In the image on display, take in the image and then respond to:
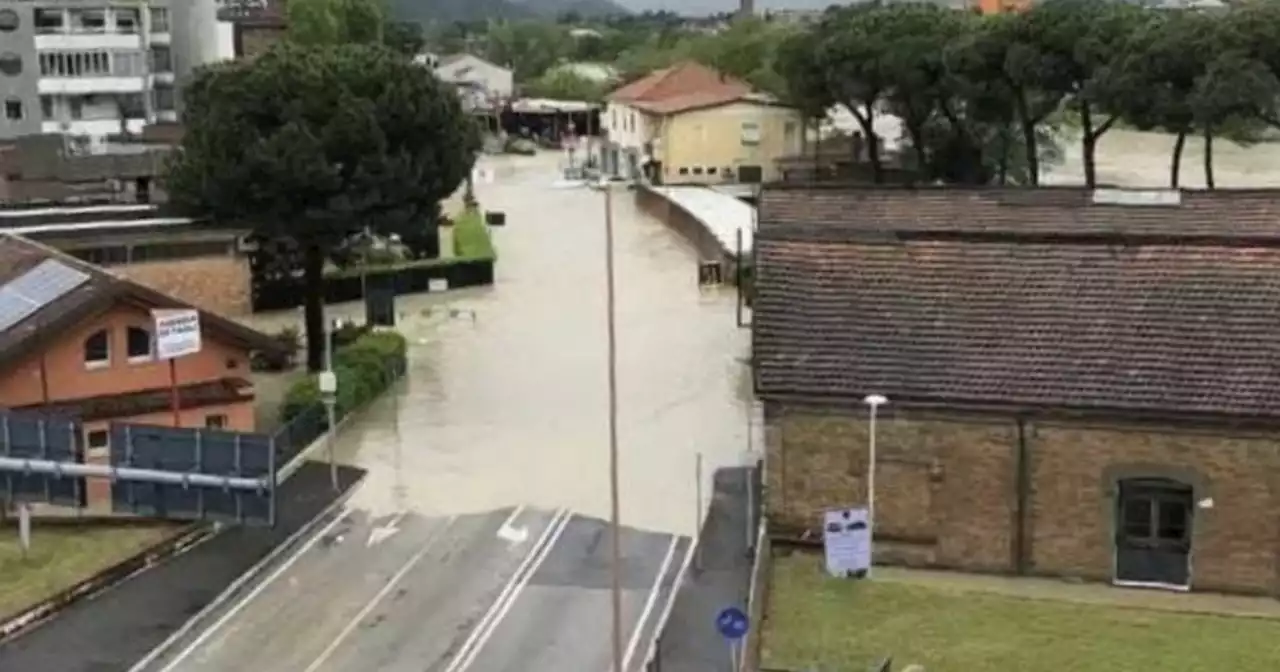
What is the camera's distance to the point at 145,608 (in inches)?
1107

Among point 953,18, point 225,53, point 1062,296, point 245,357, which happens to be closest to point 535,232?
point 953,18

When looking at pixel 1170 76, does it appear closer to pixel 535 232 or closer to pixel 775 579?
pixel 535 232

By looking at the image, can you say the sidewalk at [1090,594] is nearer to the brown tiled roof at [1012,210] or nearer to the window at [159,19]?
the brown tiled roof at [1012,210]

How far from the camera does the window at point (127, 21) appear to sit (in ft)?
294

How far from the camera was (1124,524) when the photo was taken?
28.2 metres

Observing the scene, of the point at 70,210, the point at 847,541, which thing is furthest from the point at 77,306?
the point at 70,210

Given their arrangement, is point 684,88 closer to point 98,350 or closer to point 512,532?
point 98,350

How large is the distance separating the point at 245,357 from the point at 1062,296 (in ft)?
56.9

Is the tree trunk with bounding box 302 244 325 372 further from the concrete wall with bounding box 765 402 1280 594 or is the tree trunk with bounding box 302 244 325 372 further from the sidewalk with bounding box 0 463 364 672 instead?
the concrete wall with bounding box 765 402 1280 594

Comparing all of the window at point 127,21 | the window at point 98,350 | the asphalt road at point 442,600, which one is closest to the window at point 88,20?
the window at point 127,21

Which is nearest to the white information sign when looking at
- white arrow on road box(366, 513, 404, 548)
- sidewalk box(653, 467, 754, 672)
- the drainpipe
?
sidewalk box(653, 467, 754, 672)

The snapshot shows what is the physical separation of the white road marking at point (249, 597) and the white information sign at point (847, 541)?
958 centimetres

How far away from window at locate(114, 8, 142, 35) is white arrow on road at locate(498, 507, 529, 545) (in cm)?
6381

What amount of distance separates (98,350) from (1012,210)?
20.6 meters
